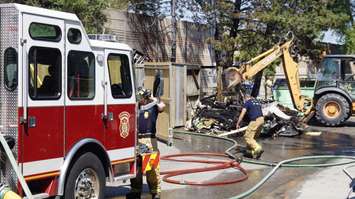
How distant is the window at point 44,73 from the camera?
22.6 ft

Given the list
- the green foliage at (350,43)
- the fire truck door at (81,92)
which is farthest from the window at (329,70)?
the green foliage at (350,43)

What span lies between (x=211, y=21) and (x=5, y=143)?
19062mm

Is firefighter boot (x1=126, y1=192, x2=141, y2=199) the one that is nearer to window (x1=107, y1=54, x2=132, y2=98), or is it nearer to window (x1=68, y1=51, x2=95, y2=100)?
window (x1=107, y1=54, x2=132, y2=98)

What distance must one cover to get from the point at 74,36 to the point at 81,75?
51 cm

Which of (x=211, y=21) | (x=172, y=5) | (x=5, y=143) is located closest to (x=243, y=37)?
(x=211, y=21)

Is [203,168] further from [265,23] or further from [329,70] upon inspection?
[265,23]

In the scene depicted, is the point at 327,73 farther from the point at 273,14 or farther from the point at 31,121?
the point at 31,121

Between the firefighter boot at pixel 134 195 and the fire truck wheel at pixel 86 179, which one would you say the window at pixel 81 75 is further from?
the firefighter boot at pixel 134 195

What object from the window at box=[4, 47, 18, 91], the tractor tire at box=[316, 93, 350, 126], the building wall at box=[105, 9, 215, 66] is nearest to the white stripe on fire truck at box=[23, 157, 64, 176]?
the window at box=[4, 47, 18, 91]

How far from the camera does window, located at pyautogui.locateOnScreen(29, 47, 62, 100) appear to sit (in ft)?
22.6

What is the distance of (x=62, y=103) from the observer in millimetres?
7297

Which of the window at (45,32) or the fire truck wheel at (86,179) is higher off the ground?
the window at (45,32)

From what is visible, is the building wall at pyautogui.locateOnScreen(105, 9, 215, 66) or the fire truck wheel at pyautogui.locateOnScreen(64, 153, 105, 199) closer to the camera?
the fire truck wheel at pyautogui.locateOnScreen(64, 153, 105, 199)

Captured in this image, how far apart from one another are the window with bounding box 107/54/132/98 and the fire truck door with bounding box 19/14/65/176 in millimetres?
1185
